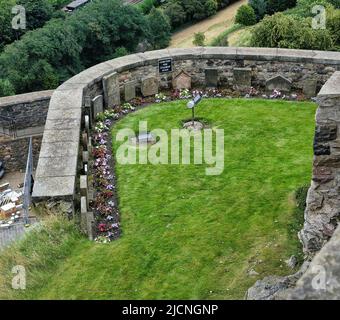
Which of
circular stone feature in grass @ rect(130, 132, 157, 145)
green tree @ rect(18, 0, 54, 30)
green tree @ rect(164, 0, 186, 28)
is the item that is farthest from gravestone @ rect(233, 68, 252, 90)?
green tree @ rect(164, 0, 186, 28)

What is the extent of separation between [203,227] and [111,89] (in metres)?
4.53

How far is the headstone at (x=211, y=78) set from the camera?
41.9ft

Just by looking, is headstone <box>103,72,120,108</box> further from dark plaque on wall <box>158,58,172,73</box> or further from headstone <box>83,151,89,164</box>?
headstone <box>83,151,89,164</box>

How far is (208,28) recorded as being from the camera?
55250 millimetres

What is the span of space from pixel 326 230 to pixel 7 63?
32.7 meters

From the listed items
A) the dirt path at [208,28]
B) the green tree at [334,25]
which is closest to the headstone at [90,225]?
the green tree at [334,25]

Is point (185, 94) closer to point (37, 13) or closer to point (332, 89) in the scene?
point (332, 89)

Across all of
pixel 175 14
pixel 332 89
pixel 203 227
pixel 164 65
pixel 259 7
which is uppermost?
pixel 332 89

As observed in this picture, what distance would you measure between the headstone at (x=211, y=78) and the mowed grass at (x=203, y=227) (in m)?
1.66

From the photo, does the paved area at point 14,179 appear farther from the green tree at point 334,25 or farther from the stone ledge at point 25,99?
the green tree at point 334,25

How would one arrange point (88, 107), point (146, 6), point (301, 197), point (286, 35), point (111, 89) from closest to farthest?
point (301, 197), point (88, 107), point (111, 89), point (286, 35), point (146, 6)

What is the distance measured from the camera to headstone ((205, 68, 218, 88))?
12.8m

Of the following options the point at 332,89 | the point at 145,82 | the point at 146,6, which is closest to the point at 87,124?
the point at 145,82

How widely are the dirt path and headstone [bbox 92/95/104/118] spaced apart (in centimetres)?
3904
